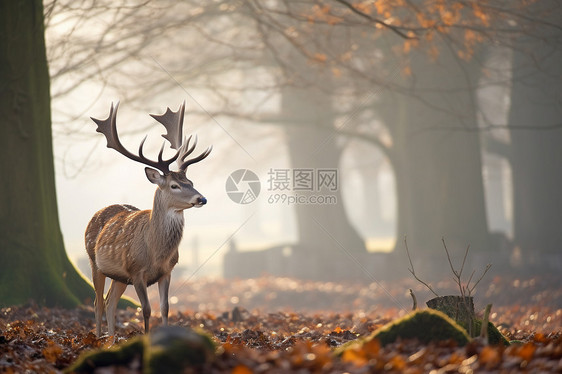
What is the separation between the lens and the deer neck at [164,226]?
6.57m

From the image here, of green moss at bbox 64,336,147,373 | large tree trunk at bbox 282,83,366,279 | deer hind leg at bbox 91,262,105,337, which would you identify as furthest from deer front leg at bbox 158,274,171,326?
large tree trunk at bbox 282,83,366,279

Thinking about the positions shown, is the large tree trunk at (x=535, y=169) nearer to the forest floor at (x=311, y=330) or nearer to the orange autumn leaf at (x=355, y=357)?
the forest floor at (x=311, y=330)

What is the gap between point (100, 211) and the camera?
771 cm

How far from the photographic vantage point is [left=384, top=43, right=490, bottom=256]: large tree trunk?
18.4 meters

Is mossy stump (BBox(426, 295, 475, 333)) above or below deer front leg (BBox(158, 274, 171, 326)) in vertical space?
below

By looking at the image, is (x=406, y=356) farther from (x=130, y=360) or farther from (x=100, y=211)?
(x=100, y=211)

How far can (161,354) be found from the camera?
3527 mm

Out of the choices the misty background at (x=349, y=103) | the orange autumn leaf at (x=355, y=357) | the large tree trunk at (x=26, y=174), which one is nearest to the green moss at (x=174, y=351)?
the orange autumn leaf at (x=355, y=357)

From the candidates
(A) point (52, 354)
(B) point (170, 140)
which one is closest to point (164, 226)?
(B) point (170, 140)

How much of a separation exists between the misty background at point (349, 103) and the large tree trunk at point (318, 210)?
58 millimetres

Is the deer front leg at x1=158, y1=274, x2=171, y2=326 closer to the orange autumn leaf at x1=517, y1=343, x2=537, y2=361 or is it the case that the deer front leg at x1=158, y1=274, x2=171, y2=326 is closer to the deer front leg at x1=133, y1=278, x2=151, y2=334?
the deer front leg at x1=133, y1=278, x2=151, y2=334

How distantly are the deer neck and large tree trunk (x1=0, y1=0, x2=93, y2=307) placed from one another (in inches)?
119

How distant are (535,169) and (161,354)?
1850cm

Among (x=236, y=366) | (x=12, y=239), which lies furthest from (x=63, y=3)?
(x=236, y=366)
